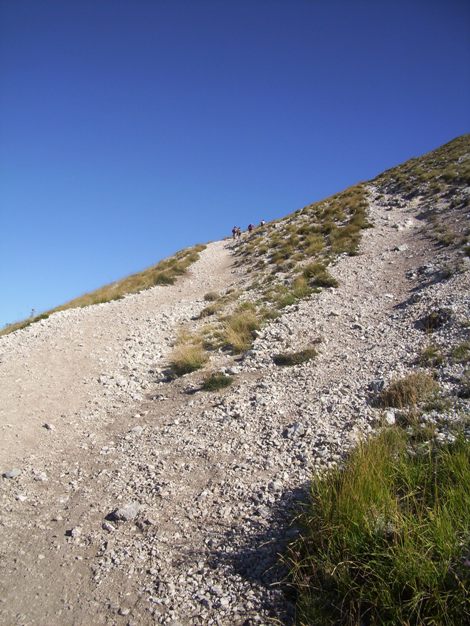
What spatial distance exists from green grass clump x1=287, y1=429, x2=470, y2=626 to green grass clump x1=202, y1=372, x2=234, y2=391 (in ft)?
17.6

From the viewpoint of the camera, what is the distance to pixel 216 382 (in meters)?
10.4

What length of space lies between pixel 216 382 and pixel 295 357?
2288 millimetres

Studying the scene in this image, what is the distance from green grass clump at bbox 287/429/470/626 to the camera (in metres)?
3.39

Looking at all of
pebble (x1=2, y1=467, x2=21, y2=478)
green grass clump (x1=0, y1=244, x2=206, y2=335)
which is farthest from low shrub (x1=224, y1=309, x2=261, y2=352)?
green grass clump (x1=0, y1=244, x2=206, y2=335)

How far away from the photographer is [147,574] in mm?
4875

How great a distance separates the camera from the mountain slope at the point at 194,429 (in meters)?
4.73

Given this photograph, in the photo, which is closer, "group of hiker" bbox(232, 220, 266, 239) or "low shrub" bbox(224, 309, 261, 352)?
"low shrub" bbox(224, 309, 261, 352)

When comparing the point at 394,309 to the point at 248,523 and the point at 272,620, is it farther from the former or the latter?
the point at 272,620

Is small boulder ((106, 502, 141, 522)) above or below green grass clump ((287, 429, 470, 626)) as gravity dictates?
above

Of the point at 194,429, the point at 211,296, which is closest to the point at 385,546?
the point at 194,429

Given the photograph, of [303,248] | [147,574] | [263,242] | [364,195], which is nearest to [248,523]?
[147,574]

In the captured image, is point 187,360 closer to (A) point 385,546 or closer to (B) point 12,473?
(B) point 12,473

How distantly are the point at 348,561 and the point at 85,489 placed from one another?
4.80 metres

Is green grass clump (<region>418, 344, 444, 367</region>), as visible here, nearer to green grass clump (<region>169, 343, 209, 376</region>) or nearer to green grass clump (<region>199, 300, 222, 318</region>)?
green grass clump (<region>169, 343, 209, 376</region>)
